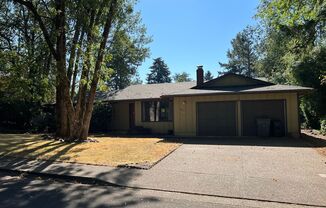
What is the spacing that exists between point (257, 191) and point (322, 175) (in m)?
2.30

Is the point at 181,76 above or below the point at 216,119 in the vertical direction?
above

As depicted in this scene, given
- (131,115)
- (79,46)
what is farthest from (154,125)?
(79,46)

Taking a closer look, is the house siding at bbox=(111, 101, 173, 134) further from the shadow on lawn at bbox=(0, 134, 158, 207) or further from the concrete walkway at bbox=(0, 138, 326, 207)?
the shadow on lawn at bbox=(0, 134, 158, 207)

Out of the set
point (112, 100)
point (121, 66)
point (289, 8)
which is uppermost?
point (121, 66)

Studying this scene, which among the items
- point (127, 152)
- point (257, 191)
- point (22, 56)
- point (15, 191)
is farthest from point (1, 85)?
point (257, 191)

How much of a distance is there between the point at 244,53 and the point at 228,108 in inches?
1822

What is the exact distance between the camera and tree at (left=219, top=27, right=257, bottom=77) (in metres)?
58.3

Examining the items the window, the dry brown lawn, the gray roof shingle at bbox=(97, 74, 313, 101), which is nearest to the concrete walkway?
the dry brown lawn

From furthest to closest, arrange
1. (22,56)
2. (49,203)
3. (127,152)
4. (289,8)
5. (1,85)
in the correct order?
(1,85), (22,56), (289,8), (127,152), (49,203)

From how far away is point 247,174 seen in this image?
712 centimetres

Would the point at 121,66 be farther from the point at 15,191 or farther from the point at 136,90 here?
the point at 15,191

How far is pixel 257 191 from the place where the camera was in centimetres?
579

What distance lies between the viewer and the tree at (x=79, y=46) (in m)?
13.3

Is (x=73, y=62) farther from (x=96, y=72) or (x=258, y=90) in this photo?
(x=258, y=90)
